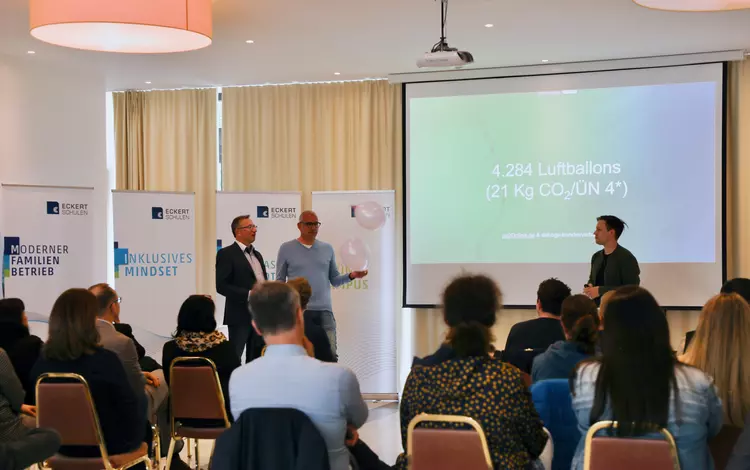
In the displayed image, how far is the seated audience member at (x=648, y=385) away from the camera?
8.64 feet

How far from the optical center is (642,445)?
2.59 m

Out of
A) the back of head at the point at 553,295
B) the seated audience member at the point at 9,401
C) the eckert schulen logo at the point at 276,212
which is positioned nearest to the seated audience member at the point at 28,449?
the seated audience member at the point at 9,401

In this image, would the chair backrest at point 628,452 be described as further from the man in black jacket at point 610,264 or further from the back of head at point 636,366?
the man in black jacket at point 610,264

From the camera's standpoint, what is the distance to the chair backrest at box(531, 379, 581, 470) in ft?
10.7

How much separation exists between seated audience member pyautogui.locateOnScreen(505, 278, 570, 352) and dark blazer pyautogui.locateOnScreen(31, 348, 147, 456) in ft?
6.29

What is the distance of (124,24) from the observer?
520cm

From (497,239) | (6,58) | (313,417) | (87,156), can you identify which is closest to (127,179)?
(87,156)

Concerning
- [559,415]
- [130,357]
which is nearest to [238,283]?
[130,357]

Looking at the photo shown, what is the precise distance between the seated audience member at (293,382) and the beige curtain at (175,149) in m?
6.60

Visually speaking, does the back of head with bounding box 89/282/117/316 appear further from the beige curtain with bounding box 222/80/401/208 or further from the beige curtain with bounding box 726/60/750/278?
the beige curtain with bounding box 726/60/750/278

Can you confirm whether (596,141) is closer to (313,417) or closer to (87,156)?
(87,156)

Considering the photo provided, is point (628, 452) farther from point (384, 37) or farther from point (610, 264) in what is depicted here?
point (384, 37)

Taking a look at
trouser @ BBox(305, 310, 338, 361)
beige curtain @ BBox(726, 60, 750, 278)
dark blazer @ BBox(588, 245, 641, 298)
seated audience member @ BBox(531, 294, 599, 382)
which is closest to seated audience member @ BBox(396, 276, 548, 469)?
seated audience member @ BBox(531, 294, 599, 382)

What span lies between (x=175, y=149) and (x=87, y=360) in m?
5.79
